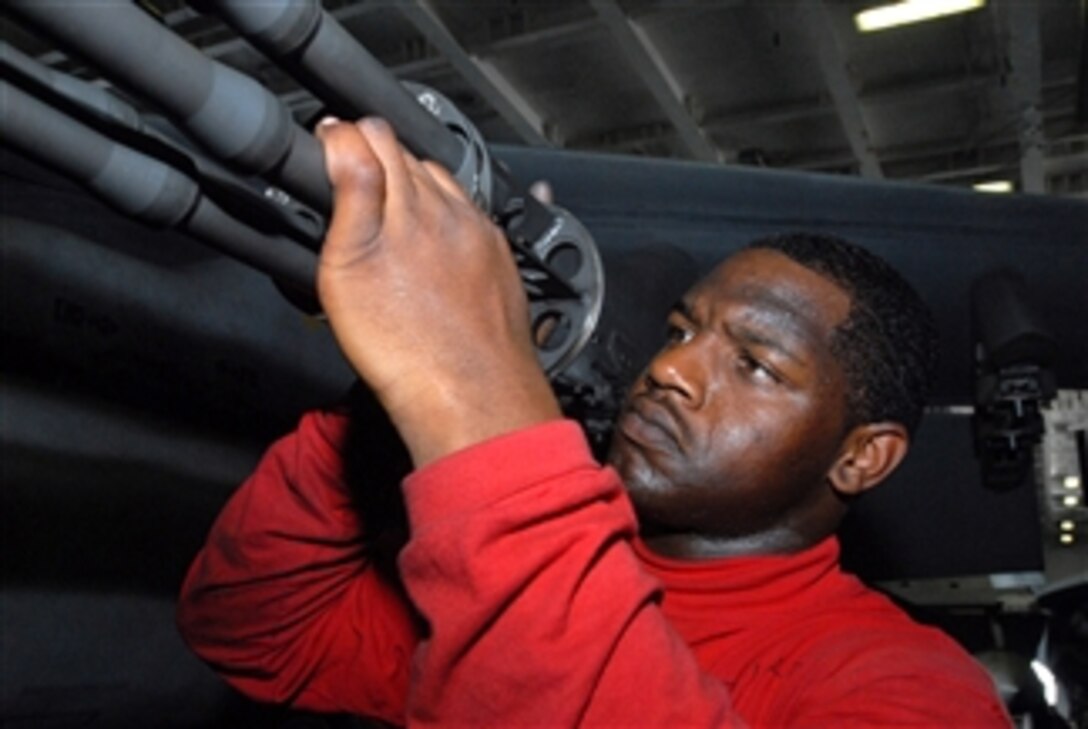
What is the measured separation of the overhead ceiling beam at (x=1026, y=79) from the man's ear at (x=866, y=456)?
450 centimetres

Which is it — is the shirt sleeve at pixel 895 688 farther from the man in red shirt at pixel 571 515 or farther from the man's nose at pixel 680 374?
the man's nose at pixel 680 374

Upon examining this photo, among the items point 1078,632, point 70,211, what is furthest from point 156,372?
point 1078,632

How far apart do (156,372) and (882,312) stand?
1.57 m

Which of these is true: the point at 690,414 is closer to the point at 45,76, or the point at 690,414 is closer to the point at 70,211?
the point at 45,76

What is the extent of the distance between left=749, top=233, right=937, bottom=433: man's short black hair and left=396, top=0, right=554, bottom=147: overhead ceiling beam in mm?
4308

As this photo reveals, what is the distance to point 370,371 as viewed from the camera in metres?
0.85

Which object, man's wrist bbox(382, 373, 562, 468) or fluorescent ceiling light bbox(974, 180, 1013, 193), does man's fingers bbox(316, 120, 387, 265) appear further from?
fluorescent ceiling light bbox(974, 180, 1013, 193)

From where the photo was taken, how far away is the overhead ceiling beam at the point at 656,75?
5.59 m

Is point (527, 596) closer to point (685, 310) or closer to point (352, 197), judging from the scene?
point (352, 197)

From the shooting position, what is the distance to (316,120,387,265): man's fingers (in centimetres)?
84

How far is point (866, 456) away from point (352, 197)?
113cm

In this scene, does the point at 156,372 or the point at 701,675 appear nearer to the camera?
the point at 701,675

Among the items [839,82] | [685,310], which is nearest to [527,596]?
[685,310]

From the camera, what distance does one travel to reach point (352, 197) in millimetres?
845
